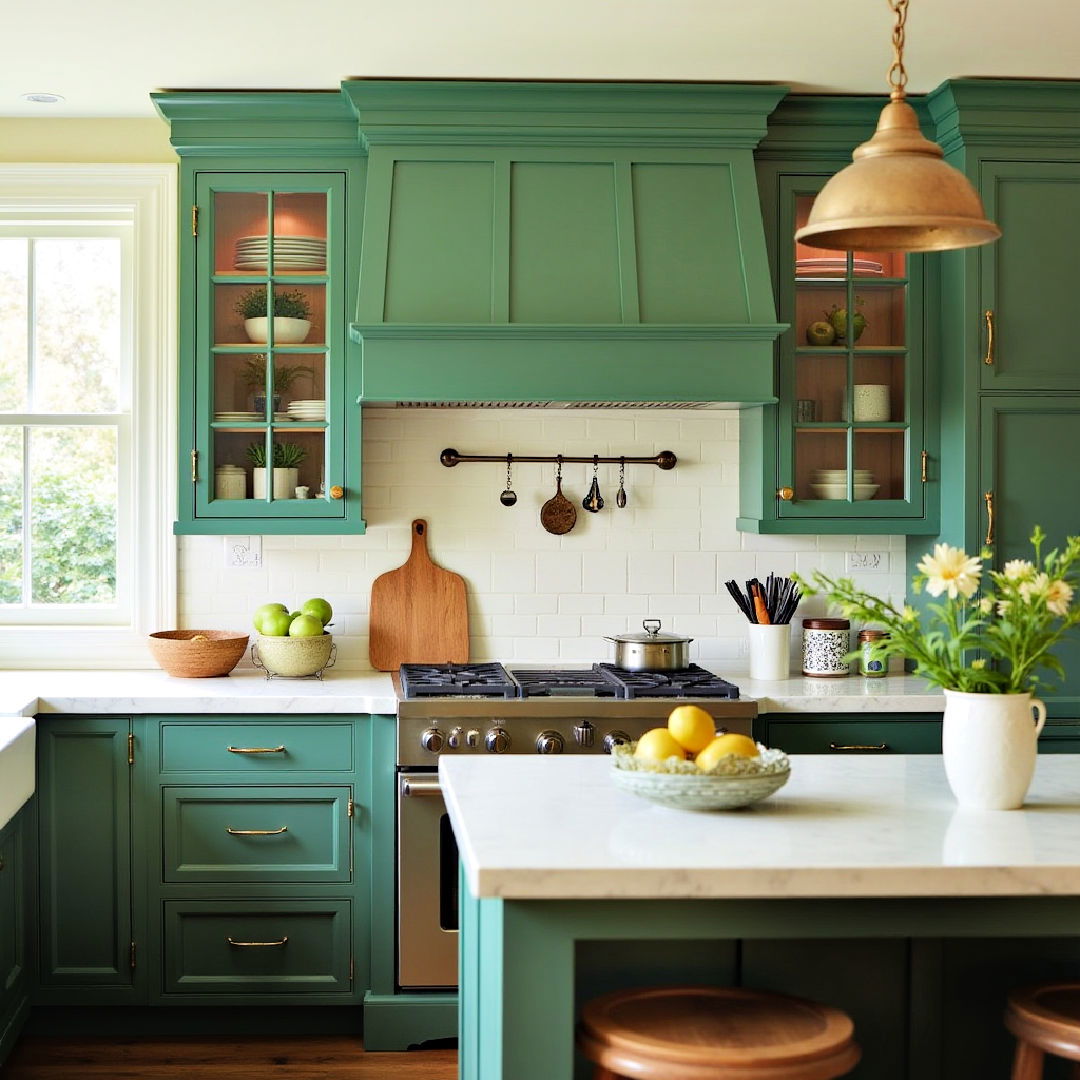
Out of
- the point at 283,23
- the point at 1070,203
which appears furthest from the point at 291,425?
the point at 1070,203

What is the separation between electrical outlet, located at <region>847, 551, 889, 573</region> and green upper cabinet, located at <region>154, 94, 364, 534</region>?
1.67 metres

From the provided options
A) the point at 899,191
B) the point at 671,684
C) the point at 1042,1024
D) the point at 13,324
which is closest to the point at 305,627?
the point at 671,684

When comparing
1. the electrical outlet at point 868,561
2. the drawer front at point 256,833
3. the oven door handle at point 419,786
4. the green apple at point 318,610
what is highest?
the electrical outlet at point 868,561

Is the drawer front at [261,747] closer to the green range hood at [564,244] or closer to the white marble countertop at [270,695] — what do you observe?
the white marble countertop at [270,695]

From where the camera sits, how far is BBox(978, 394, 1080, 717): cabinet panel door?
13.6ft

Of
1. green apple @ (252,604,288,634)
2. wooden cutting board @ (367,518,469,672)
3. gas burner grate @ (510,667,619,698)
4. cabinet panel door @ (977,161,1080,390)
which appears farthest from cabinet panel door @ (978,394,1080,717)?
green apple @ (252,604,288,634)

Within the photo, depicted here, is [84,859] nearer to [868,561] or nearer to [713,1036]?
[713,1036]

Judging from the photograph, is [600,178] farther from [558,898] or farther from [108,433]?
[558,898]

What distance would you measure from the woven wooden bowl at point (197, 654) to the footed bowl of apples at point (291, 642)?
85 mm

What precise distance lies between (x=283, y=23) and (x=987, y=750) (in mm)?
2575

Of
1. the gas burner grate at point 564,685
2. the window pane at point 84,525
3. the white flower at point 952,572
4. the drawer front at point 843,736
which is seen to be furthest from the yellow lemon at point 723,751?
the window pane at point 84,525

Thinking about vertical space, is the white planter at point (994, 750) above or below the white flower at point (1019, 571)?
below

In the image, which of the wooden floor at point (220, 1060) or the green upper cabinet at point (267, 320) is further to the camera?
the green upper cabinet at point (267, 320)

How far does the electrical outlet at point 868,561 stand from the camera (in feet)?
15.2
